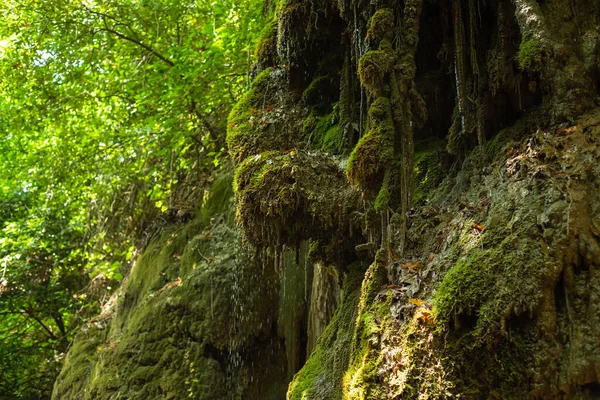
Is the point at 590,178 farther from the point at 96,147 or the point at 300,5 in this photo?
the point at 96,147

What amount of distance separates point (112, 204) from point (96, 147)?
105cm

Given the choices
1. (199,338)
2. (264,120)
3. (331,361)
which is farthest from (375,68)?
(199,338)

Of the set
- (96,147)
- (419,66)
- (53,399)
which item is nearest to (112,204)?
(96,147)

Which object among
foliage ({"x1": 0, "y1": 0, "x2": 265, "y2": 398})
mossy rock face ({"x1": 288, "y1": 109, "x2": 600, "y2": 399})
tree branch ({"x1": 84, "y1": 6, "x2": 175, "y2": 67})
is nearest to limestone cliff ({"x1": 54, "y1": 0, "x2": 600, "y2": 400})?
mossy rock face ({"x1": 288, "y1": 109, "x2": 600, "y2": 399})

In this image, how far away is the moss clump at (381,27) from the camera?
13.8 feet

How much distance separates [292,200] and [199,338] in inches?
140

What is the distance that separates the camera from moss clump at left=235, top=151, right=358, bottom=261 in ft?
14.4

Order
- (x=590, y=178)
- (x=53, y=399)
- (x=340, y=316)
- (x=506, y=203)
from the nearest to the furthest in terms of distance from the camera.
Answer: (x=590, y=178)
(x=506, y=203)
(x=340, y=316)
(x=53, y=399)

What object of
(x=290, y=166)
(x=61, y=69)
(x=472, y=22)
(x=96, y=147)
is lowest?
(x=290, y=166)

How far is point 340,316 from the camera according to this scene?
14.0ft

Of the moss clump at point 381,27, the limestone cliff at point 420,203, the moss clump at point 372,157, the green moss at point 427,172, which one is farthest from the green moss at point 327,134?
the moss clump at point 381,27

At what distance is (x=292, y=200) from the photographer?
4.37m

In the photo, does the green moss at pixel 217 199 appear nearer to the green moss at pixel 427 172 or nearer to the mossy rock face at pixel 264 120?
the mossy rock face at pixel 264 120

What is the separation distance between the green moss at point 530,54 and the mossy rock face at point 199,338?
15.5ft
